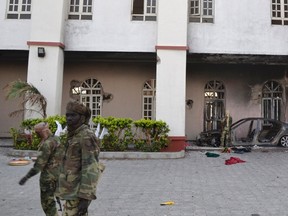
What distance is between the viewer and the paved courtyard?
216 inches

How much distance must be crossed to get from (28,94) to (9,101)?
445 centimetres

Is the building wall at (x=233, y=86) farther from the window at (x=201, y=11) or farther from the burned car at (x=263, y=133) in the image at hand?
the window at (x=201, y=11)

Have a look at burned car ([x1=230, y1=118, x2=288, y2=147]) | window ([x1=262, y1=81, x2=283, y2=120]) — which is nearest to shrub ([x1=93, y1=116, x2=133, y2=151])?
burned car ([x1=230, y1=118, x2=288, y2=147])

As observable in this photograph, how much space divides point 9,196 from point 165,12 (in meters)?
8.23

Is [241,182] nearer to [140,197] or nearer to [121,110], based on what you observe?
[140,197]

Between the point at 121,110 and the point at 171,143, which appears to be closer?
the point at 171,143

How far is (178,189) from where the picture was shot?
691cm

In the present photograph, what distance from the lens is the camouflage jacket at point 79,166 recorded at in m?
3.20

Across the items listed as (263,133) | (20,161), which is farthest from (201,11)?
(20,161)

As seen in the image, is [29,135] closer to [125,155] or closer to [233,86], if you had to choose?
[125,155]

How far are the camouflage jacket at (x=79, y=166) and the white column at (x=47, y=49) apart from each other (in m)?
8.61

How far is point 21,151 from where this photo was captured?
35.5 ft

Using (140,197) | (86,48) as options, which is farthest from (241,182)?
(86,48)

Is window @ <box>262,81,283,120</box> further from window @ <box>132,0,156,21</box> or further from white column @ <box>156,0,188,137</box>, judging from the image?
window @ <box>132,0,156,21</box>
